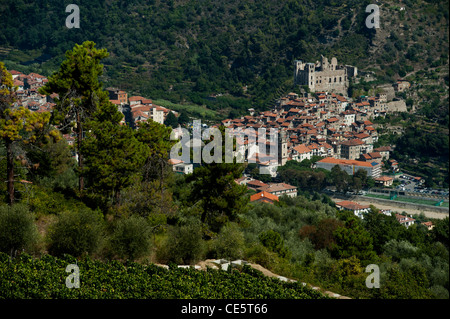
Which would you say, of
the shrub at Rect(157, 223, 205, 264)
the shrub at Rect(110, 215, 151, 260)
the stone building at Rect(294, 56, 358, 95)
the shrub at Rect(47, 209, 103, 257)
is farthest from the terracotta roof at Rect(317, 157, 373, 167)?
the shrub at Rect(47, 209, 103, 257)

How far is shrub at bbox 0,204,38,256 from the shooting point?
7.78 m

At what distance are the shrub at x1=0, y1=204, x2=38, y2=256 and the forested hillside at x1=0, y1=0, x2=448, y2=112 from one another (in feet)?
117

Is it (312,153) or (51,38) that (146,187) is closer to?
(312,153)

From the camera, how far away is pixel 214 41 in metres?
56.9

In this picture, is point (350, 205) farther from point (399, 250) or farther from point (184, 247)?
point (184, 247)

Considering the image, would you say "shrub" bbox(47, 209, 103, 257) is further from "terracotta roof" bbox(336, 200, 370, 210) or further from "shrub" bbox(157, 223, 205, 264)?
"terracotta roof" bbox(336, 200, 370, 210)

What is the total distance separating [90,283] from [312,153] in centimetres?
3016

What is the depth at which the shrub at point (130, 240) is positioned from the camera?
810 centimetres

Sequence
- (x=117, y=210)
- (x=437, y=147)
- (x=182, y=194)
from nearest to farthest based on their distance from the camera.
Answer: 1. (x=117, y=210)
2. (x=182, y=194)
3. (x=437, y=147)

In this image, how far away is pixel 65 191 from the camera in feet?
33.2

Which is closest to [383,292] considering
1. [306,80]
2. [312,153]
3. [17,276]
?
[17,276]

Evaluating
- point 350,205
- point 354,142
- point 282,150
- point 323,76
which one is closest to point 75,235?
point 350,205

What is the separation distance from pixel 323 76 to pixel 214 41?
14995 mm

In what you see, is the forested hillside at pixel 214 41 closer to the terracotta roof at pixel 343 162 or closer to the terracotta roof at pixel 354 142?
the terracotta roof at pixel 354 142
